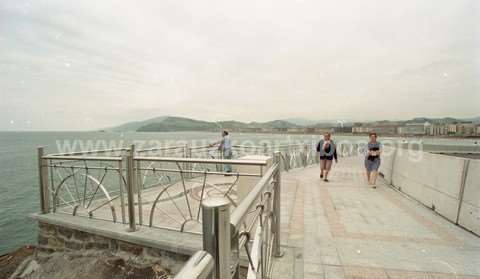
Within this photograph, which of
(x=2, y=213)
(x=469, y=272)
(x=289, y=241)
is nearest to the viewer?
(x=469, y=272)

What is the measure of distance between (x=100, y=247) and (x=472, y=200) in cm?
596

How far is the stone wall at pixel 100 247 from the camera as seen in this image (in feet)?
10.6

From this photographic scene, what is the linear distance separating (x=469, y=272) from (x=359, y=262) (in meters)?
1.16

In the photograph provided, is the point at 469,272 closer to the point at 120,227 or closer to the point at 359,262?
the point at 359,262

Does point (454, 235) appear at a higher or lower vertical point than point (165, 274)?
higher

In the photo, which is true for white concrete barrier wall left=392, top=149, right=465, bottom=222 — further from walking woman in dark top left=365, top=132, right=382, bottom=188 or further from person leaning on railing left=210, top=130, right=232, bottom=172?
person leaning on railing left=210, top=130, right=232, bottom=172

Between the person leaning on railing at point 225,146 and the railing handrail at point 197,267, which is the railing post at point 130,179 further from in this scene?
the person leaning on railing at point 225,146

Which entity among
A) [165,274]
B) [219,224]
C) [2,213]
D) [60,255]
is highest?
[219,224]

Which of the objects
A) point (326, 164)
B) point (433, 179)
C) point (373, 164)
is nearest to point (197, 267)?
point (433, 179)

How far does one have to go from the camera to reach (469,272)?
258 cm

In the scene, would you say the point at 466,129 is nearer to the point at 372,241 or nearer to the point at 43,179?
the point at 372,241

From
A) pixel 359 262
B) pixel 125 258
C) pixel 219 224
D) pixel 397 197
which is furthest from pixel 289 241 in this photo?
pixel 397 197

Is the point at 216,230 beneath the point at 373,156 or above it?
above

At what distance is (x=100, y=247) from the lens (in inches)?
145
